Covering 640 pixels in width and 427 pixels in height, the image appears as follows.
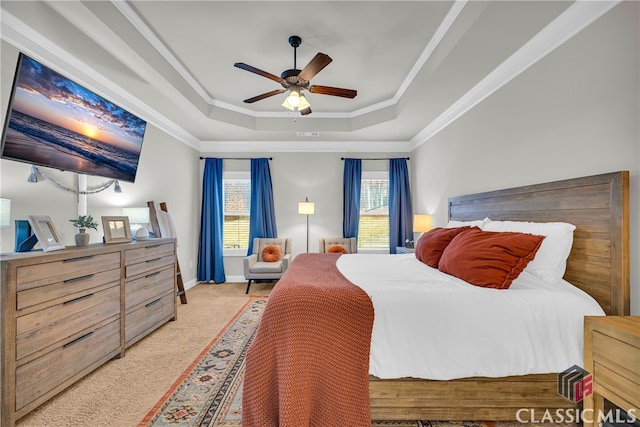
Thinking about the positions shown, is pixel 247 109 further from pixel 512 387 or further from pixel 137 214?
pixel 512 387

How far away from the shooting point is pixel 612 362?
3.98 feet

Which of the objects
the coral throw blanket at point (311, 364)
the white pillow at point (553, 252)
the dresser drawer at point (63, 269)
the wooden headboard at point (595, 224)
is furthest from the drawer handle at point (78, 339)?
the wooden headboard at point (595, 224)

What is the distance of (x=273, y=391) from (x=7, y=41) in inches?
116

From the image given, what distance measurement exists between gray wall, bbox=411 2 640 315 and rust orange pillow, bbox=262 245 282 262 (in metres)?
3.03

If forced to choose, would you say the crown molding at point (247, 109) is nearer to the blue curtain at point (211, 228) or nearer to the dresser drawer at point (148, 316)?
the blue curtain at point (211, 228)

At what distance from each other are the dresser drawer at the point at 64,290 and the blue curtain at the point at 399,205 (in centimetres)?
411

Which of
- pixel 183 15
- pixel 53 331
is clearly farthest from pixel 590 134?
pixel 53 331

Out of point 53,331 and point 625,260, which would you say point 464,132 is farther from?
point 53,331

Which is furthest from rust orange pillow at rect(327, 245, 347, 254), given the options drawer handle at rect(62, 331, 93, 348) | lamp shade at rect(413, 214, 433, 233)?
drawer handle at rect(62, 331, 93, 348)

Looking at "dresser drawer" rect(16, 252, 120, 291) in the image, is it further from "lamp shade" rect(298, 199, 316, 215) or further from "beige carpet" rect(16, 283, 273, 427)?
"lamp shade" rect(298, 199, 316, 215)

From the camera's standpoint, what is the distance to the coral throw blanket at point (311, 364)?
1.42m

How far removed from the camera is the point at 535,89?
89.5 inches

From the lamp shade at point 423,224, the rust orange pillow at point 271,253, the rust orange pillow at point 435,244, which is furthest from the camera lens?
the rust orange pillow at point 271,253

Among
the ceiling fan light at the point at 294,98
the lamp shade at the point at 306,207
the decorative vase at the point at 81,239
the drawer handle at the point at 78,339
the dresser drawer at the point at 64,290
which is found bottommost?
the drawer handle at the point at 78,339
